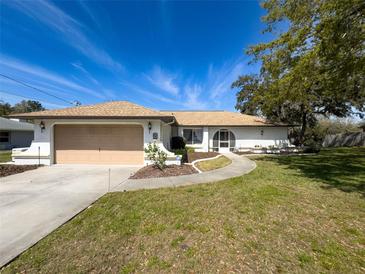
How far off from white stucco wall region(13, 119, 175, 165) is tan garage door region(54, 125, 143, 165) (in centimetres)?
39

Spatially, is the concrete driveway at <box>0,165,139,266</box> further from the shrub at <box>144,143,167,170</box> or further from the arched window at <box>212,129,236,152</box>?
the arched window at <box>212,129,236,152</box>

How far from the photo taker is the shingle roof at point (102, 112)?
1059cm

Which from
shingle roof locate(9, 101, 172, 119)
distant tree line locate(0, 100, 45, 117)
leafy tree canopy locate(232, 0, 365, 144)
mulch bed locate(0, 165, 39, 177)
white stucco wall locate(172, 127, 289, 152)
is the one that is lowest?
mulch bed locate(0, 165, 39, 177)

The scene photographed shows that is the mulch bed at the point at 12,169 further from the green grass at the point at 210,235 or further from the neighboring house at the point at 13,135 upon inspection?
the neighboring house at the point at 13,135

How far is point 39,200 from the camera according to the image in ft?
17.5

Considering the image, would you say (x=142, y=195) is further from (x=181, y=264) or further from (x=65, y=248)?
(x=181, y=264)

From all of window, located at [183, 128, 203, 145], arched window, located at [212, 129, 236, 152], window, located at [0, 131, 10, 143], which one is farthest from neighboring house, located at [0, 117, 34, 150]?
arched window, located at [212, 129, 236, 152]

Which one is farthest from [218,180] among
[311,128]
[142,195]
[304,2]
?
[311,128]

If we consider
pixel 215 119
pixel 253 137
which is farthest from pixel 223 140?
pixel 253 137

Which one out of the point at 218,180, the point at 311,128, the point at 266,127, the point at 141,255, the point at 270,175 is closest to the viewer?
the point at 141,255

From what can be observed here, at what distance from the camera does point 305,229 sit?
3697 mm

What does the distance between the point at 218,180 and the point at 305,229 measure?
3841 mm

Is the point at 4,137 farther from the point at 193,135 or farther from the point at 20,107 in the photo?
the point at 20,107

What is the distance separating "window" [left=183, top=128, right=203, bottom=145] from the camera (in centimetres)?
1862
